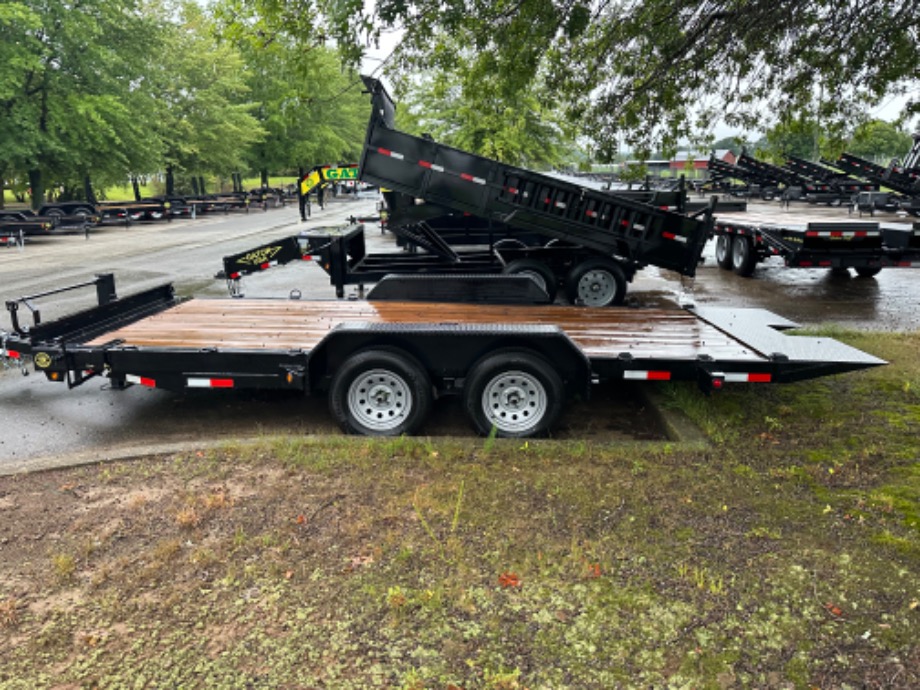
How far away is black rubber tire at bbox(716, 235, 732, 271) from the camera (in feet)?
47.9

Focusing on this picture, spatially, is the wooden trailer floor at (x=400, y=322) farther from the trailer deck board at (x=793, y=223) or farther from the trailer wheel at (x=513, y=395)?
the trailer deck board at (x=793, y=223)

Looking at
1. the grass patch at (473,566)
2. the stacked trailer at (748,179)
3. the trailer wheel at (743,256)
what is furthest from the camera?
the stacked trailer at (748,179)

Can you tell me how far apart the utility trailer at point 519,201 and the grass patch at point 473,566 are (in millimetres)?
5033

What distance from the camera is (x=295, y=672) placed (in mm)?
2771

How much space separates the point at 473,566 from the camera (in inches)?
137

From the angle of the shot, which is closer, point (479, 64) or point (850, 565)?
point (850, 565)

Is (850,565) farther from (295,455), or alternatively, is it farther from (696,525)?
(295,455)

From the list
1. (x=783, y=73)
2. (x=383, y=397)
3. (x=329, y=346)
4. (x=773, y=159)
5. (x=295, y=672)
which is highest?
(x=783, y=73)

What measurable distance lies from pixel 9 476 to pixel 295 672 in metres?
2.97

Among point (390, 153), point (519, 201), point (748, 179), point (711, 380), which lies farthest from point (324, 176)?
point (748, 179)

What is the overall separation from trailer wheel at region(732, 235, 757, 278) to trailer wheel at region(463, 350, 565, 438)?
9.94 meters

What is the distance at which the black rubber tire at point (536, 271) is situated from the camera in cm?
1042

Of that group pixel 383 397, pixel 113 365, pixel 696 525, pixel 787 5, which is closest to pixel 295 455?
pixel 383 397

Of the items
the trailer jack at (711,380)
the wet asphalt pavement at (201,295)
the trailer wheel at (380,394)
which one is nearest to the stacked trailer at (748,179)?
the wet asphalt pavement at (201,295)
